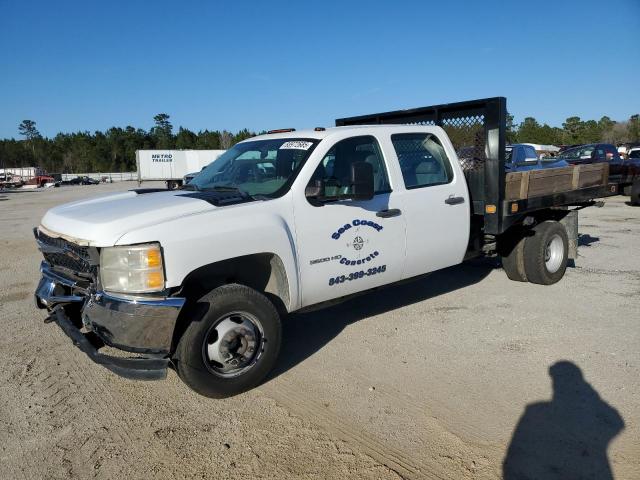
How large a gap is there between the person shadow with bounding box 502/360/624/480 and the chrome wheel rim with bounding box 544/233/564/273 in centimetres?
304

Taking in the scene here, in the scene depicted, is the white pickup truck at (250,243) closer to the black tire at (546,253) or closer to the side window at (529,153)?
the black tire at (546,253)

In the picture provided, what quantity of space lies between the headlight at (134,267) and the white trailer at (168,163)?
129 ft

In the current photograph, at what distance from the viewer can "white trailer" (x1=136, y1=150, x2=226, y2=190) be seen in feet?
139

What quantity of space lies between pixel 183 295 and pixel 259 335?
64 centimetres

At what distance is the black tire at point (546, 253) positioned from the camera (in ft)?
20.8

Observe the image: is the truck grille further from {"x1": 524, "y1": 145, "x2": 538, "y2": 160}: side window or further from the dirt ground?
{"x1": 524, "y1": 145, "x2": 538, "y2": 160}: side window

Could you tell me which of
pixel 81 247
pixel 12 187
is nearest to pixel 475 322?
pixel 81 247

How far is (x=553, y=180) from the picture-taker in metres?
6.25

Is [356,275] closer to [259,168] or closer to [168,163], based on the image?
[259,168]

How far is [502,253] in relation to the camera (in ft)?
22.0

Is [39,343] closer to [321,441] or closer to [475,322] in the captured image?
[321,441]

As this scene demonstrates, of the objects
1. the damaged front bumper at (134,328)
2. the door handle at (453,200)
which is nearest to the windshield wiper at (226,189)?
the damaged front bumper at (134,328)

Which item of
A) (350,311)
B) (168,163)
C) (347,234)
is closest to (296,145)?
(347,234)

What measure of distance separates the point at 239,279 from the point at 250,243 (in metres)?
0.53
